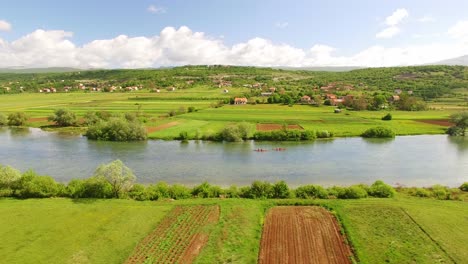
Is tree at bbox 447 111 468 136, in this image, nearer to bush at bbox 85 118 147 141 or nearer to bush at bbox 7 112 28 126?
bush at bbox 85 118 147 141

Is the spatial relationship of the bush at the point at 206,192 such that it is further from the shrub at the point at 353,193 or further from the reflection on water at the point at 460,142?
the reflection on water at the point at 460,142

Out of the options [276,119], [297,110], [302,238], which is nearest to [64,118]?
[276,119]

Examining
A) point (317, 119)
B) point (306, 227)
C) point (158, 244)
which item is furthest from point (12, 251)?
point (317, 119)

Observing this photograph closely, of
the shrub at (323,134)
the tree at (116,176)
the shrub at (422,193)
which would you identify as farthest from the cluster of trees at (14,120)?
the shrub at (422,193)

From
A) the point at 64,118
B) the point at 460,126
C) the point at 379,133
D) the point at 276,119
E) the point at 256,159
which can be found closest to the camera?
the point at 256,159

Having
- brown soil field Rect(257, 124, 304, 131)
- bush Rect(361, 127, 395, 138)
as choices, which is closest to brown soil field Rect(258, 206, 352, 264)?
brown soil field Rect(257, 124, 304, 131)

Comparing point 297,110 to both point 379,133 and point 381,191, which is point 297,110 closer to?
point 379,133

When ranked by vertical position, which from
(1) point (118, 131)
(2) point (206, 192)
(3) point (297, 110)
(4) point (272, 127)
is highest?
(3) point (297, 110)
